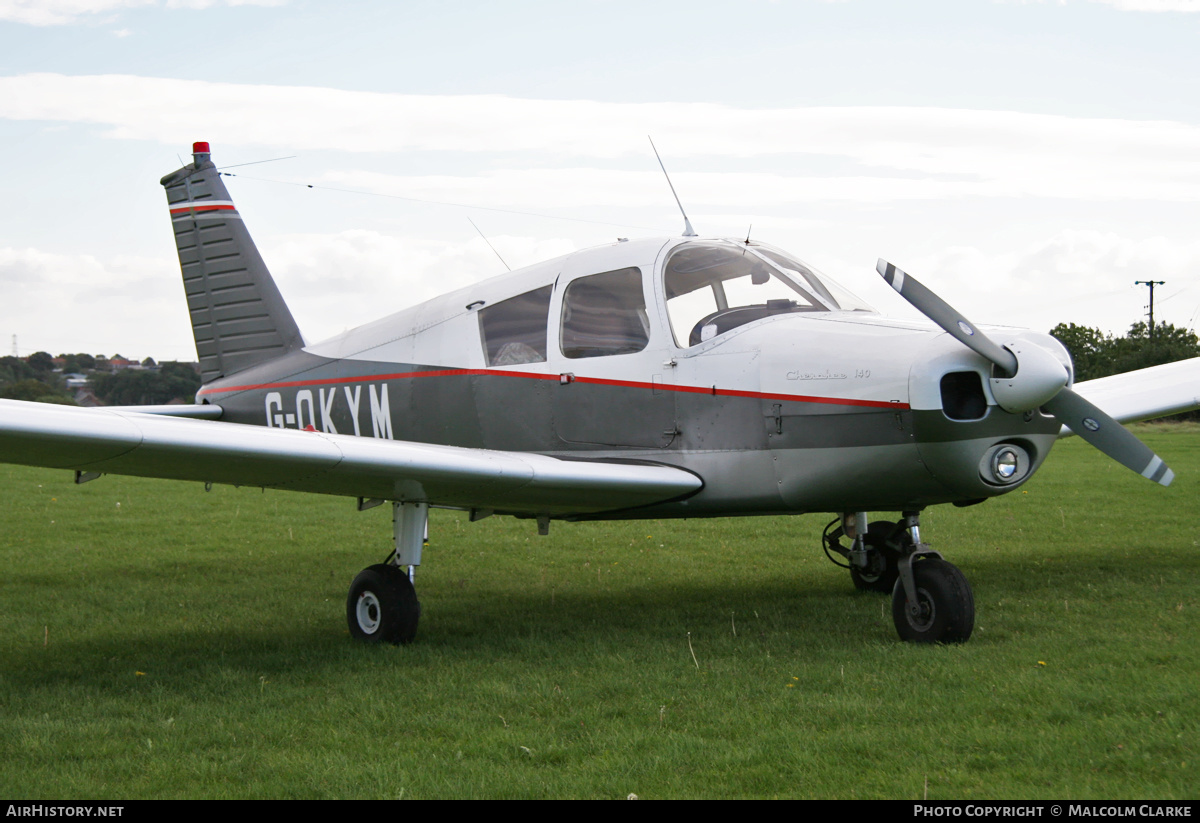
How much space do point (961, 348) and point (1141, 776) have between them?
7.90ft

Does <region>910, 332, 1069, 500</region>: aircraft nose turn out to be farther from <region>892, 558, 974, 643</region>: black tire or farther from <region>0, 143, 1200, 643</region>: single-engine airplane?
<region>892, 558, 974, 643</region>: black tire

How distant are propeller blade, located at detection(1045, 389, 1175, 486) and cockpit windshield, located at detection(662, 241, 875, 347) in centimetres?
153

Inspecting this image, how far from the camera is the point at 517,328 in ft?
25.0

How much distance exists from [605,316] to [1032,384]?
9.07 ft

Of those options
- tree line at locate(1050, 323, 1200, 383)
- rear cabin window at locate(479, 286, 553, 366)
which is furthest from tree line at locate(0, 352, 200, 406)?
tree line at locate(1050, 323, 1200, 383)

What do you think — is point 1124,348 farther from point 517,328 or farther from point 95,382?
point 517,328

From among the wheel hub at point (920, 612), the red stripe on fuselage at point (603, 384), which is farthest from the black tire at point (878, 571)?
the red stripe on fuselage at point (603, 384)

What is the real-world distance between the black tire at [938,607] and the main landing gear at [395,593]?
9.68 ft

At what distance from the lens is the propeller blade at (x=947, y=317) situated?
5.46 meters

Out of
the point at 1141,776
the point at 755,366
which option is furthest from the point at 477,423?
the point at 1141,776

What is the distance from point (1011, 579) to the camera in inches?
337

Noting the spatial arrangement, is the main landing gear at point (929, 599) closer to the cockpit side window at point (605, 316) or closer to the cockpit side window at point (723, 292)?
the cockpit side window at point (723, 292)

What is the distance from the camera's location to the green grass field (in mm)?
4047

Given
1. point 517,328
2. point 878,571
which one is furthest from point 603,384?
point 878,571
